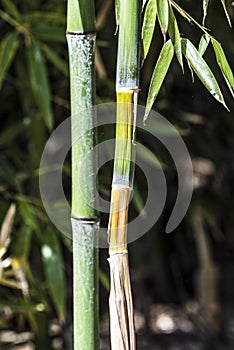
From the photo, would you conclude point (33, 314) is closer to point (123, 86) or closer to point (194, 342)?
point (194, 342)

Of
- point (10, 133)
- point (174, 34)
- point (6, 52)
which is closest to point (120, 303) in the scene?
point (174, 34)

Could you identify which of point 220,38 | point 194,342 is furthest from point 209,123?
point 194,342

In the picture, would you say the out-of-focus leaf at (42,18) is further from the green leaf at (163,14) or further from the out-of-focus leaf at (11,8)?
the green leaf at (163,14)

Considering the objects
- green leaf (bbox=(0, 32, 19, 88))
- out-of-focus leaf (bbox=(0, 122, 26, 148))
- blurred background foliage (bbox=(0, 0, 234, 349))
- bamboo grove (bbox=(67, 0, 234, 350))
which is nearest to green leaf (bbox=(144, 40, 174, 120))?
bamboo grove (bbox=(67, 0, 234, 350))

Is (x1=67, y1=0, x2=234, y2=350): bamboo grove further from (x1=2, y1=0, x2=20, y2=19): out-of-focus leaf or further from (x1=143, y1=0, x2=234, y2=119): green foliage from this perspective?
(x1=2, y1=0, x2=20, y2=19): out-of-focus leaf

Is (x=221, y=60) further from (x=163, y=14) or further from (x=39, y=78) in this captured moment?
(x=39, y=78)

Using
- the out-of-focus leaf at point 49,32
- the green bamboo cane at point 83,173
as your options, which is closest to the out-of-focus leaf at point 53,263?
the out-of-focus leaf at point 49,32

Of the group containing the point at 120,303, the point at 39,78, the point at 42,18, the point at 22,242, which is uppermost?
the point at 42,18
